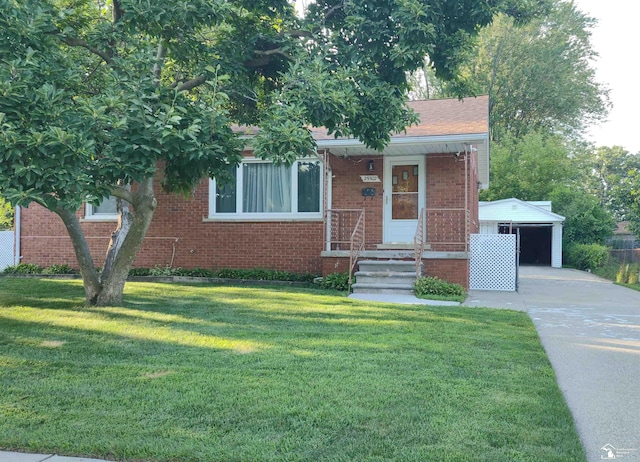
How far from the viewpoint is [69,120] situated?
5754mm

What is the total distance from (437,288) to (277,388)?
21.3ft

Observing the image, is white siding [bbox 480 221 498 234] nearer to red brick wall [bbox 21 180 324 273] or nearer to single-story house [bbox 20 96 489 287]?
single-story house [bbox 20 96 489 287]

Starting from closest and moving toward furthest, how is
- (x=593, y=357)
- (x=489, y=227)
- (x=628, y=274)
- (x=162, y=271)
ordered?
(x=593, y=357), (x=162, y=271), (x=628, y=274), (x=489, y=227)

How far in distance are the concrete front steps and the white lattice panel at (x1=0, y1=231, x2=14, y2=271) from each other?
950 centimetres

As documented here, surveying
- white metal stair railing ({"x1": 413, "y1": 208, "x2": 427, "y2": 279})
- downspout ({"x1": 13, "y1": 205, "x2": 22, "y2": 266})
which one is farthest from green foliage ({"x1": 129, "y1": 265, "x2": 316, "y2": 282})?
downspout ({"x1": 13, "y1": 205, "x2": 22, "y2": 266})

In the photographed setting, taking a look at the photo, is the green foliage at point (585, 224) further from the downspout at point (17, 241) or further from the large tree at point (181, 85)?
the downspout at point (17, 241)

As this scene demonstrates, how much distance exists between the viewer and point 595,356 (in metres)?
5.92

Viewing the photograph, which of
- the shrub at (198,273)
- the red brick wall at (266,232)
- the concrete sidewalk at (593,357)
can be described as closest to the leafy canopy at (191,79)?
the concrete sidewalk at (593,357)

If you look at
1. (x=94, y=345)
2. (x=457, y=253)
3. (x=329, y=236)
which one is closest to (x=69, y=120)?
(x=94, y=345)

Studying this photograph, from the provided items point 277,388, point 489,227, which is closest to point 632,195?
point 489,227

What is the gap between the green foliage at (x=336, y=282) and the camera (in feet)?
36.1

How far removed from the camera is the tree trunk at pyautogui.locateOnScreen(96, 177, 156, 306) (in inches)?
321

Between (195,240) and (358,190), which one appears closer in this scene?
(358,190)

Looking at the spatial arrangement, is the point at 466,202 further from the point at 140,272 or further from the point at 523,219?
the point at 523,219
